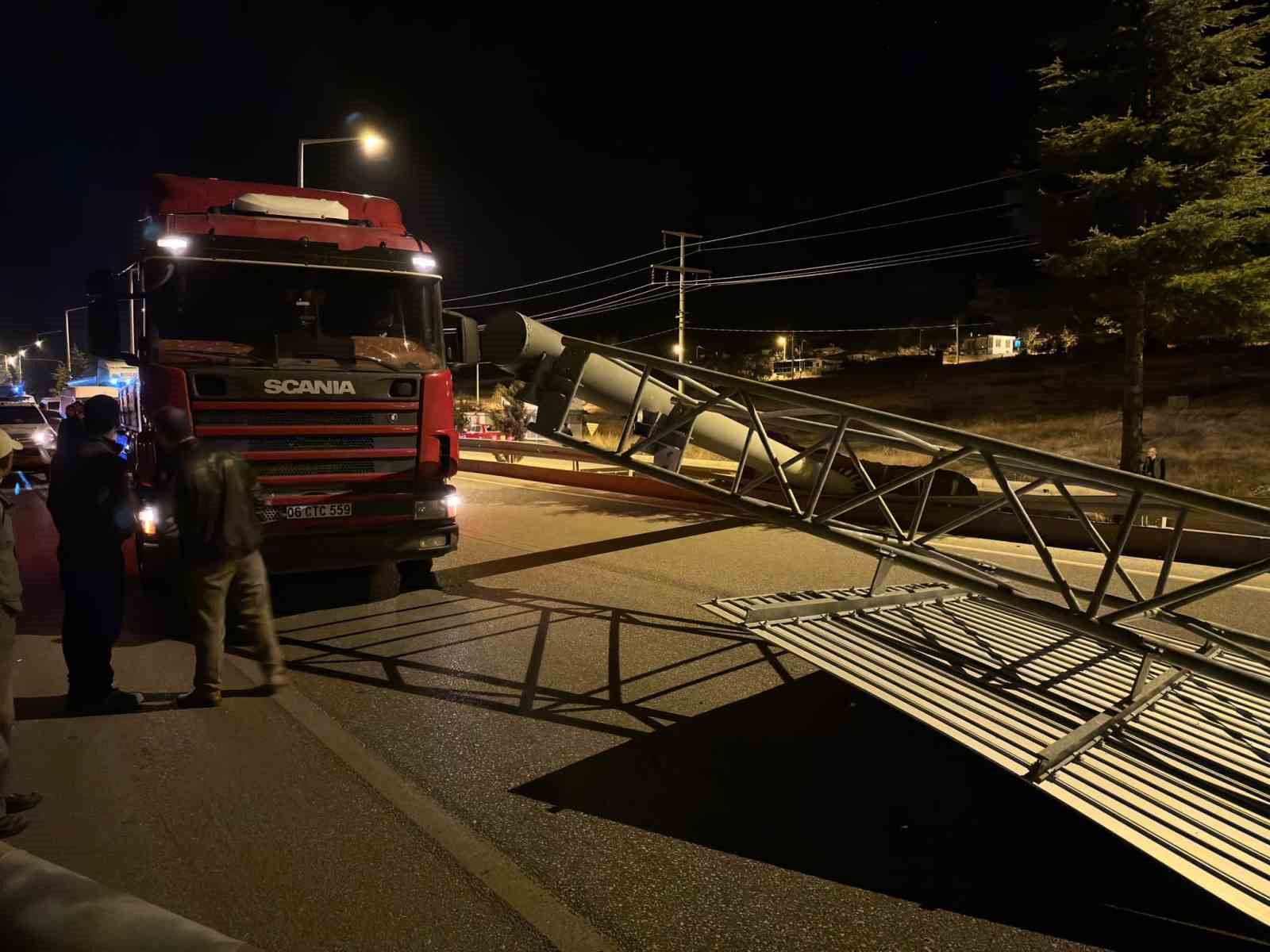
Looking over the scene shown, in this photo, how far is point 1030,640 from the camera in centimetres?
506

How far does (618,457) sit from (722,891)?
259 cm

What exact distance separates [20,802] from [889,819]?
3.99 meters

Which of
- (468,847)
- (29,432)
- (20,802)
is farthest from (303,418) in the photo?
(29,432)

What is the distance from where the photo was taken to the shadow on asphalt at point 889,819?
294 cm

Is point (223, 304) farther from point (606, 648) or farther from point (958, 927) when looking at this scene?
point (958, 927)

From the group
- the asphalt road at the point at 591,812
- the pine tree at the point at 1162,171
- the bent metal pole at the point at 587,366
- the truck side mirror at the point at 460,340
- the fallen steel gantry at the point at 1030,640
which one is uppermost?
the pine tree at the point at 1162,171

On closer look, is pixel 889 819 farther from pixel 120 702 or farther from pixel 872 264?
pixel 872 264

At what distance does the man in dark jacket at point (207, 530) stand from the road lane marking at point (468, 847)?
75 cm

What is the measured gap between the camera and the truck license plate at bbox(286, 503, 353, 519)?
640 centimetres

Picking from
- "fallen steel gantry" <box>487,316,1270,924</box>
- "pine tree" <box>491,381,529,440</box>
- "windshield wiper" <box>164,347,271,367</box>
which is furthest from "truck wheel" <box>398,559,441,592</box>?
"pine tree" <box>491,381,529,440</box>

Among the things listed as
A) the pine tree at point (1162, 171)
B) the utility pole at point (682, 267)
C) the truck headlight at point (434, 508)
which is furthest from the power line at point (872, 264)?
the truck headlight at point (434, 508)

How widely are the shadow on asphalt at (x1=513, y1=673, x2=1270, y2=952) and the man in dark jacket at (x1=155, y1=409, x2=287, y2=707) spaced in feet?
8.07

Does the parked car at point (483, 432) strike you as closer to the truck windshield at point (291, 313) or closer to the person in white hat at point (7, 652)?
the truck windshield at point (291, 313)

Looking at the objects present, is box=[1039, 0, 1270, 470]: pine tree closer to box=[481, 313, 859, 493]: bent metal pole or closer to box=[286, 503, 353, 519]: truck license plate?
box=[481, 313, 859, 493]: bent metal pole
